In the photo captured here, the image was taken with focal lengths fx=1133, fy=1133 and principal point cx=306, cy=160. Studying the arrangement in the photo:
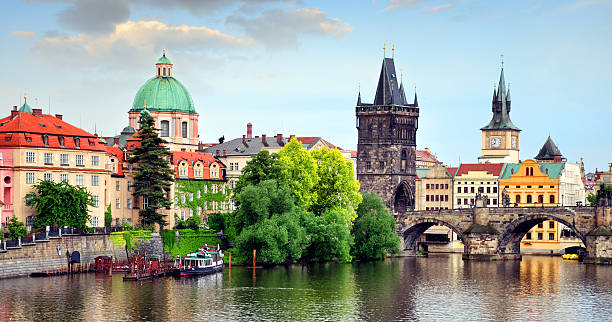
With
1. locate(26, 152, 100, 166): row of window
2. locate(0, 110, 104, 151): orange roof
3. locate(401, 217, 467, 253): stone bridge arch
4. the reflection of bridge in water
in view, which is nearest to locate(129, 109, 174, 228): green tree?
locate(0, 110, 104, 151): orange roof

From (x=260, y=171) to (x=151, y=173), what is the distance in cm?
1175

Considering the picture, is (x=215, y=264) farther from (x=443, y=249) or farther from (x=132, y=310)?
(x=443, y=249)

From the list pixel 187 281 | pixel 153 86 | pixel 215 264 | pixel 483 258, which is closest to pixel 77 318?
pixel 187 281

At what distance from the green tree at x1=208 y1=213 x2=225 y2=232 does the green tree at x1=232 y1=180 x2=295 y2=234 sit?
5697mm

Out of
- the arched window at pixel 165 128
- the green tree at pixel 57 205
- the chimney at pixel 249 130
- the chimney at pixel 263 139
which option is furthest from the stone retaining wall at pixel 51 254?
the chimney at pixel 249 130

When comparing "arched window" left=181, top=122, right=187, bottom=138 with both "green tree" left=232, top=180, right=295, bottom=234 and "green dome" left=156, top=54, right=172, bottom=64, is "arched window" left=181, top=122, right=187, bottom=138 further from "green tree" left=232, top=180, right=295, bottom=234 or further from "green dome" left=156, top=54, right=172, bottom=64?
"green tree" left=232, top=180, right=295, bottom=234

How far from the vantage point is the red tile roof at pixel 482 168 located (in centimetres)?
18000

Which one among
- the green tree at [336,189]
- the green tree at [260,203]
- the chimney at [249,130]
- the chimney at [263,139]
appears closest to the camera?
the green tree at [260,203]

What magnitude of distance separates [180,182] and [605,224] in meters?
50.9

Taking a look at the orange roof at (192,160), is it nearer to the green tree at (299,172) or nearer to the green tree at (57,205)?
the green tree at (299,172)

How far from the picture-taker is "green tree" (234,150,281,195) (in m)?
124

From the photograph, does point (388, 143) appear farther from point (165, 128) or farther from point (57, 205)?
point (57, 205)

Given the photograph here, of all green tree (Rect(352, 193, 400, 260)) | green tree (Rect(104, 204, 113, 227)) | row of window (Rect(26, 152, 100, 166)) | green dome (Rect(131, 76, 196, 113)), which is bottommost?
green tree (Rect(352, 193, 400, 260))

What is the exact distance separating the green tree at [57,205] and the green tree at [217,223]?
756 inches
